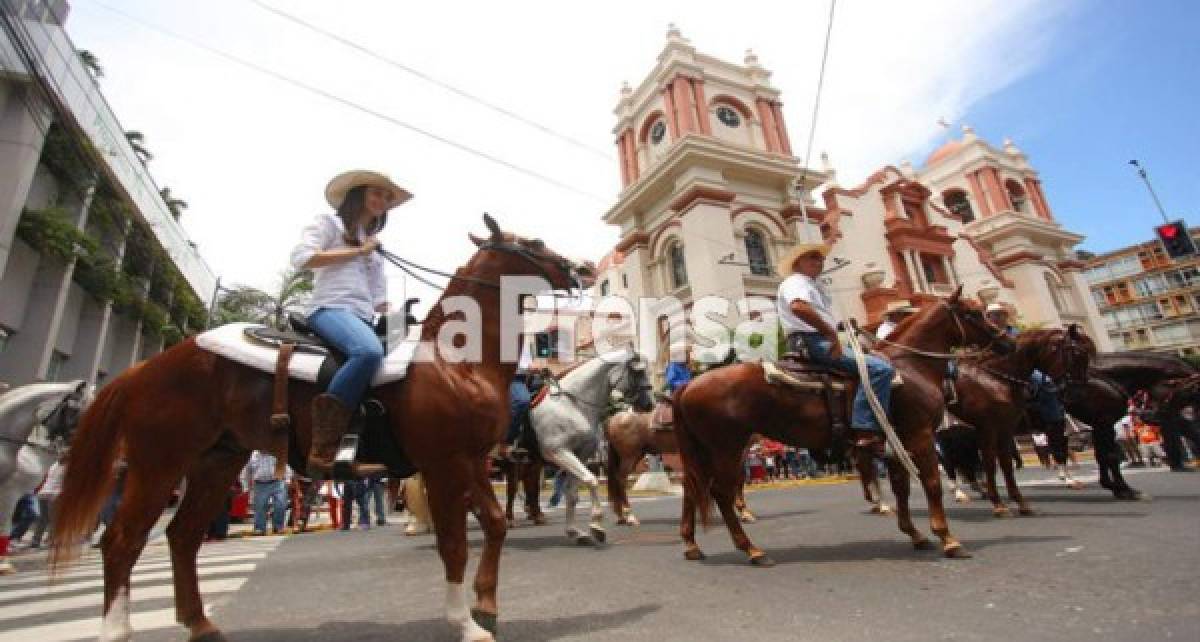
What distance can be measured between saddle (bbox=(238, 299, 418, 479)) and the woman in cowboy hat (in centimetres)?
6

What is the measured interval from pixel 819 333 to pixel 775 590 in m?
2.54

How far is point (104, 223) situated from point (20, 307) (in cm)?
460

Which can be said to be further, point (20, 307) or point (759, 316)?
point (759, 316)

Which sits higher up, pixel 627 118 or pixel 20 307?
pixel 627 118

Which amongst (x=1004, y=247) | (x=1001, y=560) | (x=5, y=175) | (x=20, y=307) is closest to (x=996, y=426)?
(x=1001, y=560)

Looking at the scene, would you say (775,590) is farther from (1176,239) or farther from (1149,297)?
(1149,297)

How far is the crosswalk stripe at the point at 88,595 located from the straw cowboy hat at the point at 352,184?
279 cm

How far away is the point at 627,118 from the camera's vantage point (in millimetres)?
33656

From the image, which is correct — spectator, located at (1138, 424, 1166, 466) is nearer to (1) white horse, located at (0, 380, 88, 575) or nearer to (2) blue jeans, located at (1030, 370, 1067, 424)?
(2) blue jeans, located at (1030, 370, 1067, 424)

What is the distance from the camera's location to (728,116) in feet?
102

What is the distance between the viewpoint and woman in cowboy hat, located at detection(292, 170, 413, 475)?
3.10 m

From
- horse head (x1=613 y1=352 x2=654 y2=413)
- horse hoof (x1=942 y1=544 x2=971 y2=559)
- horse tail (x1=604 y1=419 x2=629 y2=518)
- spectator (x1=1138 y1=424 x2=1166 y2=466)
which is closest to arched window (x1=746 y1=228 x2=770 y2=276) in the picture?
spectator (x1=1138 y1=424 x2=1166 y2=466)

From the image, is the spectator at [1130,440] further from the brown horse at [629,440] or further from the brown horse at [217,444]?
the brown horse at [217,444]

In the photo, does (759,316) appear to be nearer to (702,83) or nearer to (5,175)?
(702,83)
